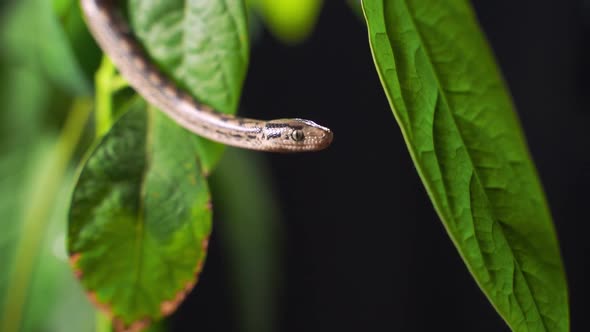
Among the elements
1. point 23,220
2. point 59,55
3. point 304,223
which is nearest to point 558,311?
point 59,55

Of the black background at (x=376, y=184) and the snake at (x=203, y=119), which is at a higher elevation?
the snake at (x=203, y=119)

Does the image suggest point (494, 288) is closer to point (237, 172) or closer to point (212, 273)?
point (237, 172)

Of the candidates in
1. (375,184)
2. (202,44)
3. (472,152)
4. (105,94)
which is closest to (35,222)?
(105,94)

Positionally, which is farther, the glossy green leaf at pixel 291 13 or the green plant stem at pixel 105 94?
the glossy green leaf at pixel 291 13

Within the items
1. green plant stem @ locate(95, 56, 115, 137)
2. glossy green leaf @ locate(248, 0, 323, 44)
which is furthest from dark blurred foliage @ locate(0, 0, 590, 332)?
green plant stem @ locate(95, 56, 115, 137)

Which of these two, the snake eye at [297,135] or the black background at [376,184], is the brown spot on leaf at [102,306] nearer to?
the snake eye at [297,135]

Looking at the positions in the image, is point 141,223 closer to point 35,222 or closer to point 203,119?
point 203,119

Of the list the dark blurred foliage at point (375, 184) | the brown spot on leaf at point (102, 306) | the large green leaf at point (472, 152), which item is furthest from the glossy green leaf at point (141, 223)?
the dark blurred foliage at point (375, 184)
